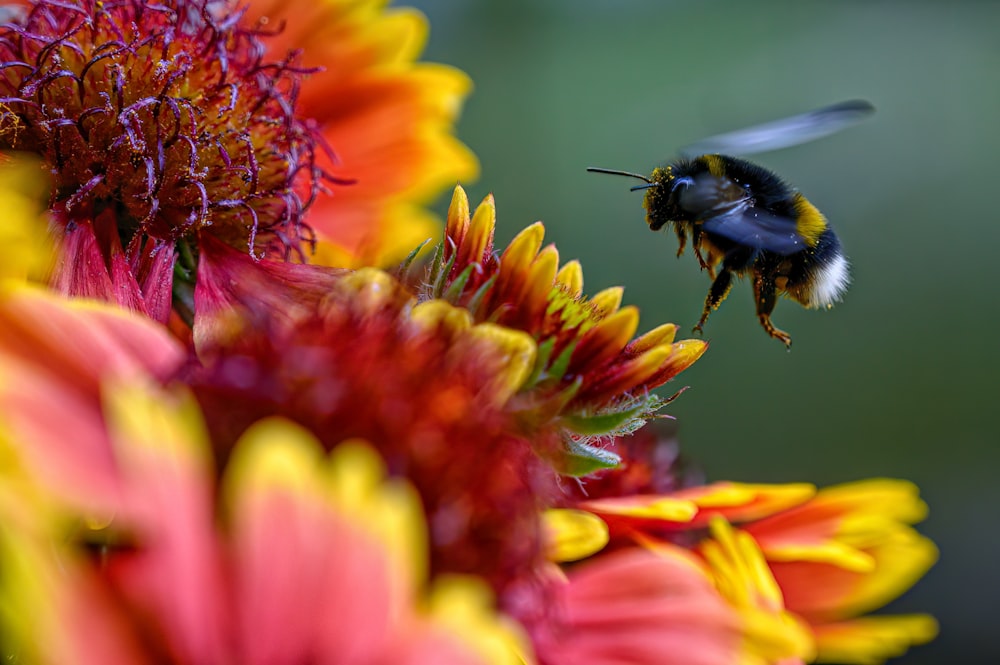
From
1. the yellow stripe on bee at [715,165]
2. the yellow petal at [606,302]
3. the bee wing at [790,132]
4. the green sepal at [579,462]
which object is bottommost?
the green sepal at [579,462]

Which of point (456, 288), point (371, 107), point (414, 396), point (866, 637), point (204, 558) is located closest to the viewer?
point (204, 558)

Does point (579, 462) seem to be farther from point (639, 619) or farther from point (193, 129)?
point (193, 129)

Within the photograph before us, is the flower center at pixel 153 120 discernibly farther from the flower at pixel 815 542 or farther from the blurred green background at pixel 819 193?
the blurred green background at pixel 819 193

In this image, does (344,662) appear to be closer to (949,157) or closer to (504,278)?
(504,278)

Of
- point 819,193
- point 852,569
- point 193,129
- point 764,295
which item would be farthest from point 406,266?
point 819,193

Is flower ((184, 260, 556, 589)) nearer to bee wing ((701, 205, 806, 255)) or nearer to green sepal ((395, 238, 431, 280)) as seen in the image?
green sepal ((395, 238, 431, 280))

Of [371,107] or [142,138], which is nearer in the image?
[142,138]

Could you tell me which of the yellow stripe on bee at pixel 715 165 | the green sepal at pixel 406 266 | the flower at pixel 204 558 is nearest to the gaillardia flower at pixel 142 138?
the green sepal at pixel 406 266

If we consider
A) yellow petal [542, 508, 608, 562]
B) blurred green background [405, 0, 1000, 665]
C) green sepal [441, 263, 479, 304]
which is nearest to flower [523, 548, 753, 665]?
yellow petal [542, 508, 608, 562]
